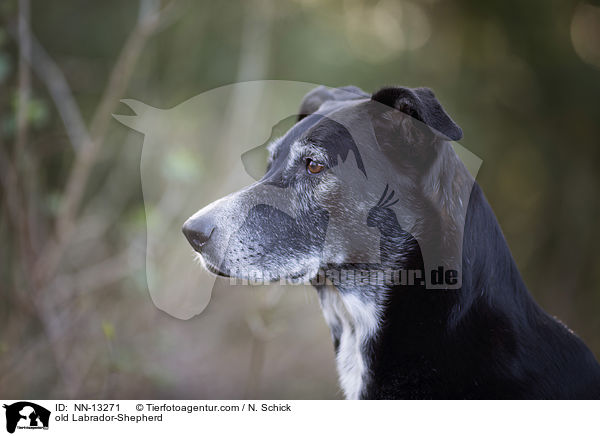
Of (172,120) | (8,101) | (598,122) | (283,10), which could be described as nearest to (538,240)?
(598,122)

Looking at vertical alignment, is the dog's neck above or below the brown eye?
below

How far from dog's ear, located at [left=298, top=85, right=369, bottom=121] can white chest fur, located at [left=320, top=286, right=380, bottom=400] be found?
36.3 inches

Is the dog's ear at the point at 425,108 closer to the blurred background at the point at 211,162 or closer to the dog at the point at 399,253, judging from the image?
the dog at the point at 399,253

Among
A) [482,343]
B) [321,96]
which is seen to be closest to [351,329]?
[482,343]

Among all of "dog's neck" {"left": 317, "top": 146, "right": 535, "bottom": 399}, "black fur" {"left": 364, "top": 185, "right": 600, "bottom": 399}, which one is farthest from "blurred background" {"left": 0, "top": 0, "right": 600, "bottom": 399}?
"black fur" {"left": 364, "top": 185, "right": 600, "bottom": 399}

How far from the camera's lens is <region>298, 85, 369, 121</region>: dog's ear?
2.62 metres

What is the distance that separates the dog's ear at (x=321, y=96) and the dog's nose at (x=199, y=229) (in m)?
0.88
